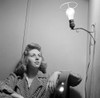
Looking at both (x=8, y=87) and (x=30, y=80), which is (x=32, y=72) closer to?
(x=30, y=80)

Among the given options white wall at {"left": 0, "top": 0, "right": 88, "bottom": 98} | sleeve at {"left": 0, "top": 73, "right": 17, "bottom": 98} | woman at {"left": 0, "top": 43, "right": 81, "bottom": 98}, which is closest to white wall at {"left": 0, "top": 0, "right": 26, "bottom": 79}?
white wall at {"left": 0, "top": 0, "right": 88, "bottom": 98}

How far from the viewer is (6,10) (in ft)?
8.39

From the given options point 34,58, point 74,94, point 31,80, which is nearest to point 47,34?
point 34,58

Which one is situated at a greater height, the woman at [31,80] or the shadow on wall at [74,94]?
the woman at [31,80]

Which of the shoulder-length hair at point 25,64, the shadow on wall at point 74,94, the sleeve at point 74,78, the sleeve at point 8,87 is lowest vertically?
the shadow on wall at point 74,94

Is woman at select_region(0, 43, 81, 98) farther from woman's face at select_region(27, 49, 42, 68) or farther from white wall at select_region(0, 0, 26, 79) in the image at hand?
white wall at select_region(0, 0, 26, 79)

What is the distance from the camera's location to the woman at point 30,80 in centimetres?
194

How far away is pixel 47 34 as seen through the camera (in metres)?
2.47

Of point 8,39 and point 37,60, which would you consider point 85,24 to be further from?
point 8,39

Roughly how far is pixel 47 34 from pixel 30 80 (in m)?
0.62

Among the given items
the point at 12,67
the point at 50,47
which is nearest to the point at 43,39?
the point at 50,47

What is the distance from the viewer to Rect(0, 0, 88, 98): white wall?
2.40 m

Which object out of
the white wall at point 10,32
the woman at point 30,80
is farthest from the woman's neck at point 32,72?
the white wall at point 10,32

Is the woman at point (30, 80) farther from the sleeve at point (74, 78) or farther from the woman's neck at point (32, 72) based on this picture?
the sleeve at point (74, 78)
